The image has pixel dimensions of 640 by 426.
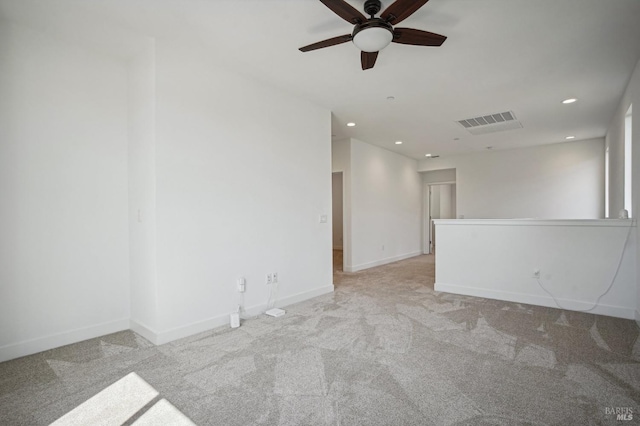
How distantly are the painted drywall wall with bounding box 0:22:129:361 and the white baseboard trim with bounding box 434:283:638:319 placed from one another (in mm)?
4131

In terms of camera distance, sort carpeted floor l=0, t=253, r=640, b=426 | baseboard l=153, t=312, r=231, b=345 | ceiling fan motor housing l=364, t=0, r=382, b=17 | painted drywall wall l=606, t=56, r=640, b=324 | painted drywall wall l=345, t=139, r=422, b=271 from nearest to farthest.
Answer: carpeted floor l=0, t=253, r=640, b=426 → ceiling fan motor housing l=364, t=0, r=382, b=17 → baseboard l=153, t=312, r=231, b=345 → painted drywall wall l=606, t=56, r=640, b=324 → painted drywall wall l=345, t=139, r=422, b=271

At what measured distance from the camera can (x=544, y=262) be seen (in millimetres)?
3938

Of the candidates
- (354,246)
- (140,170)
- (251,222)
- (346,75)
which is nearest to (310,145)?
(346,75)

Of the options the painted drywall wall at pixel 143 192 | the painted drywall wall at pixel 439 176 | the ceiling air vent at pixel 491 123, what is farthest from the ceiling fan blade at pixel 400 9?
the painted drywall wall at pixel 439 176

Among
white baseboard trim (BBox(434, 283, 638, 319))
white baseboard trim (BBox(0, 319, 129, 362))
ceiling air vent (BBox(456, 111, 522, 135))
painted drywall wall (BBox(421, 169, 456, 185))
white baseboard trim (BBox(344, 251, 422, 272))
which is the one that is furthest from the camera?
painted drywall wall (BBox(421, 169, 456, 185))

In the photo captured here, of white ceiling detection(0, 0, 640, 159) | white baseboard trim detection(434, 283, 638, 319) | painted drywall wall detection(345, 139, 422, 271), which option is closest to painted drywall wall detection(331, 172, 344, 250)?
painted drywall wall detection(345, 139, 422, 271)

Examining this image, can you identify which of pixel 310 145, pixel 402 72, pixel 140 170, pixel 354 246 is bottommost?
pixel 354 246

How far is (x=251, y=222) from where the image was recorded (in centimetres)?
354

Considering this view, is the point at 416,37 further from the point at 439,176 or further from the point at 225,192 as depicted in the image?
the point at 439,176

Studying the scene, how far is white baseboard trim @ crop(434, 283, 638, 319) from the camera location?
11.4 feet

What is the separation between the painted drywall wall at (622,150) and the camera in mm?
3295

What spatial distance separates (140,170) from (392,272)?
463cm

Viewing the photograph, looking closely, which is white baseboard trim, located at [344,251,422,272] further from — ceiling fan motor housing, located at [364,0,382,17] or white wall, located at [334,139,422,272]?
ceiling fan motor housing, located at [364,0,382,17]

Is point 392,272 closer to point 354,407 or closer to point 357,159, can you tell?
point 357,159
